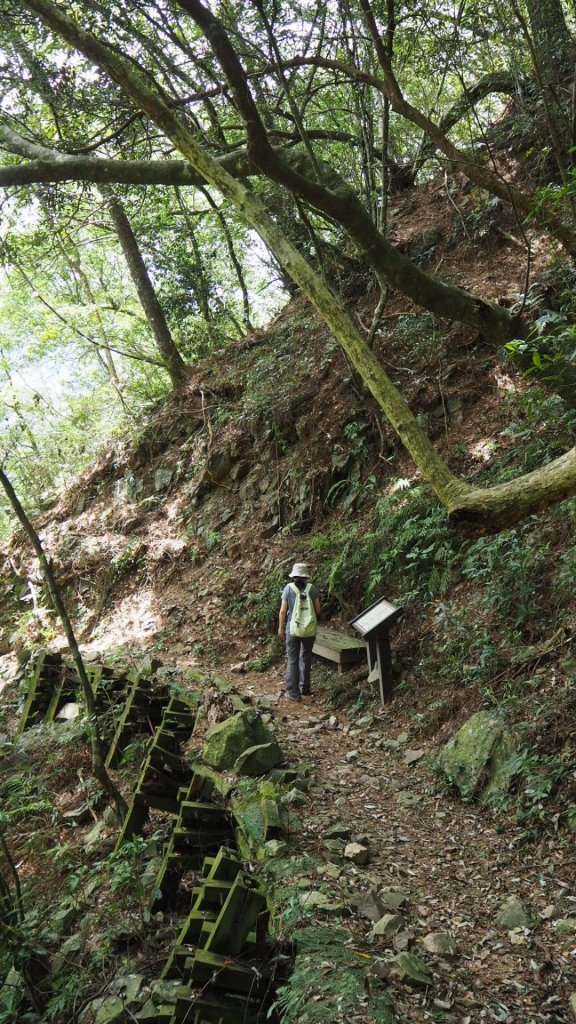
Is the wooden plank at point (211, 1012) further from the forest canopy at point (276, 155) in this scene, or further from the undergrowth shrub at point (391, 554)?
the undergrowth shrub at point (391, 554)

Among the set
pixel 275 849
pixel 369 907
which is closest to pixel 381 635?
pixel 275 849

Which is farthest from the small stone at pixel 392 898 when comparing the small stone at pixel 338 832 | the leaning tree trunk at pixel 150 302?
the leaning tree trunk at pixel 150 302

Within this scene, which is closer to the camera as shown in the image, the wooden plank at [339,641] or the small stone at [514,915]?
the small stone at [514,915]

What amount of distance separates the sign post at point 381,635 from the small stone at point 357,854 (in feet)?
9.34

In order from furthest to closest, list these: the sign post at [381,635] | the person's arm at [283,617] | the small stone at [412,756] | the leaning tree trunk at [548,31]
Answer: the leaning tree trunk at [548,31] → the person's arm at [283,617] → the sign post at [381,635] → the small stone at [412,756]

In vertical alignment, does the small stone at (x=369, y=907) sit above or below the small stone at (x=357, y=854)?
above

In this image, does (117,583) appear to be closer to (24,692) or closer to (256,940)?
(24,692)

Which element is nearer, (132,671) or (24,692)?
(132,671)

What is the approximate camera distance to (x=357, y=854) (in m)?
4.39

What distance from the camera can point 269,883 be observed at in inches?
154

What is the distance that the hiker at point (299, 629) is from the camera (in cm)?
812

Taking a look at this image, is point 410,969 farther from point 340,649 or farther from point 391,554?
point 391,554

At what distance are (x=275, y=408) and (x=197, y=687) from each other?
6.16 m

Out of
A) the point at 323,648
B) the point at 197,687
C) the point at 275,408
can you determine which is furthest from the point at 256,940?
the point at 275,408
